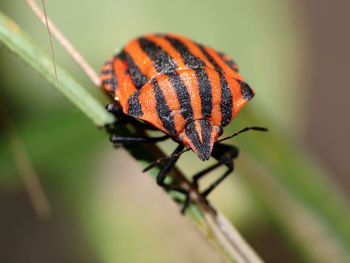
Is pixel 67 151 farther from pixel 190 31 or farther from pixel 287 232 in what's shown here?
pixel 287 232

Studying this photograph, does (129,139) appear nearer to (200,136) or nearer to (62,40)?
(200,136)

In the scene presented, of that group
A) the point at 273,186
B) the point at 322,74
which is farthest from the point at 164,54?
the point at 322,74

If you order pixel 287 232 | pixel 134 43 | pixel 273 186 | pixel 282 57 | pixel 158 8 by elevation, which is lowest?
pixel 287 232

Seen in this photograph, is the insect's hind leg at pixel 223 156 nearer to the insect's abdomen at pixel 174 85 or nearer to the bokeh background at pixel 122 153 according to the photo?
the insect's abdomen at pixel 174 85

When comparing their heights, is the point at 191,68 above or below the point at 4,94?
below

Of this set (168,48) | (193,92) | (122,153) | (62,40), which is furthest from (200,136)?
(122,153)

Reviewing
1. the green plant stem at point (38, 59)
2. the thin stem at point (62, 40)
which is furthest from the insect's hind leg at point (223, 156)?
the green plant stem at point (38, 59)

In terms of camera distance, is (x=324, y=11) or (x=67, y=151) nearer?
(x=67, y=151)
